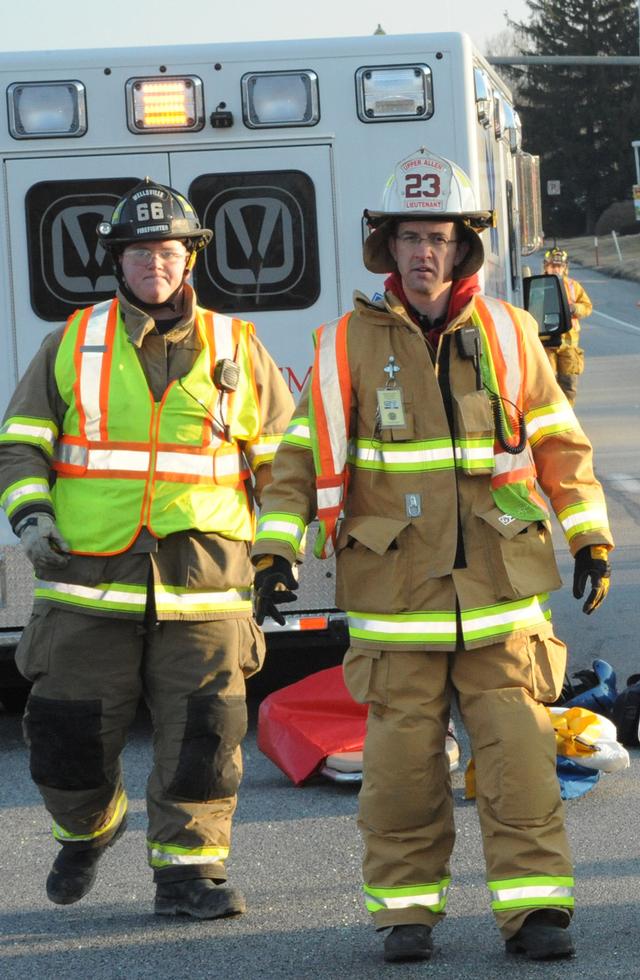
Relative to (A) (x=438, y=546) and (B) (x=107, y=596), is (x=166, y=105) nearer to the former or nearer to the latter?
(B) (x=107, y=596)

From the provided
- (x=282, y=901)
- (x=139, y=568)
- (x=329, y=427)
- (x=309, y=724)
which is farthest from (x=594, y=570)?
(x=309, y=724)

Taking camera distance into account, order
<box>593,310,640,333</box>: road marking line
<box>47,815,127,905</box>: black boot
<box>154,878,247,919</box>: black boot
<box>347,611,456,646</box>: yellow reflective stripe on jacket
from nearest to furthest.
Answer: <box>347,611,456,646</box>: yellow reflective stripe on jacket
<box>154,878,247,919</box>: black boot
<box>47,815,127,905</box>: black boot
<box>593,310,640,333</box>: road marking line

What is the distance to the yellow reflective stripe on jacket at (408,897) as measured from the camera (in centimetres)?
424

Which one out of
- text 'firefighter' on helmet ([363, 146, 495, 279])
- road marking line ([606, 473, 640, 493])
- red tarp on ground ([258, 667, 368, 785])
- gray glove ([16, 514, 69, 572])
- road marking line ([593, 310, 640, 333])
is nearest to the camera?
text 'firefighter' on helmet ([363, 146, 495, 279])

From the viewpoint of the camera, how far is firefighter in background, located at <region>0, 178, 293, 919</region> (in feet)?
15.3

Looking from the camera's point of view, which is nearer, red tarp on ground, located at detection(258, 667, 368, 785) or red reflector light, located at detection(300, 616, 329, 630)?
red tarp on ground, located at detection(258, 667, 368, 785)

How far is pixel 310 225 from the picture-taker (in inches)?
267

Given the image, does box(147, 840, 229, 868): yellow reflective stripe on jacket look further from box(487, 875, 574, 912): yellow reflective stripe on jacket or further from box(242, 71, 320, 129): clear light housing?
box(242, 71, 320, 129): clear light housing

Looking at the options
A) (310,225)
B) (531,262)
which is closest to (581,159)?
(531,262)

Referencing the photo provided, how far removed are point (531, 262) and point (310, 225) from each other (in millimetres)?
42452

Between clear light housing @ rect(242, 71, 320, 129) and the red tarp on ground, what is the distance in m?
2.15

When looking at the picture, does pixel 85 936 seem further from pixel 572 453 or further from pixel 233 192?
pixel 233 192

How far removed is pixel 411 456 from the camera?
4324 mm

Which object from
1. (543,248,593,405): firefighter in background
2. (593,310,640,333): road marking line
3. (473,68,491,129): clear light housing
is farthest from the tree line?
(473,68,491,129): clear light housing
